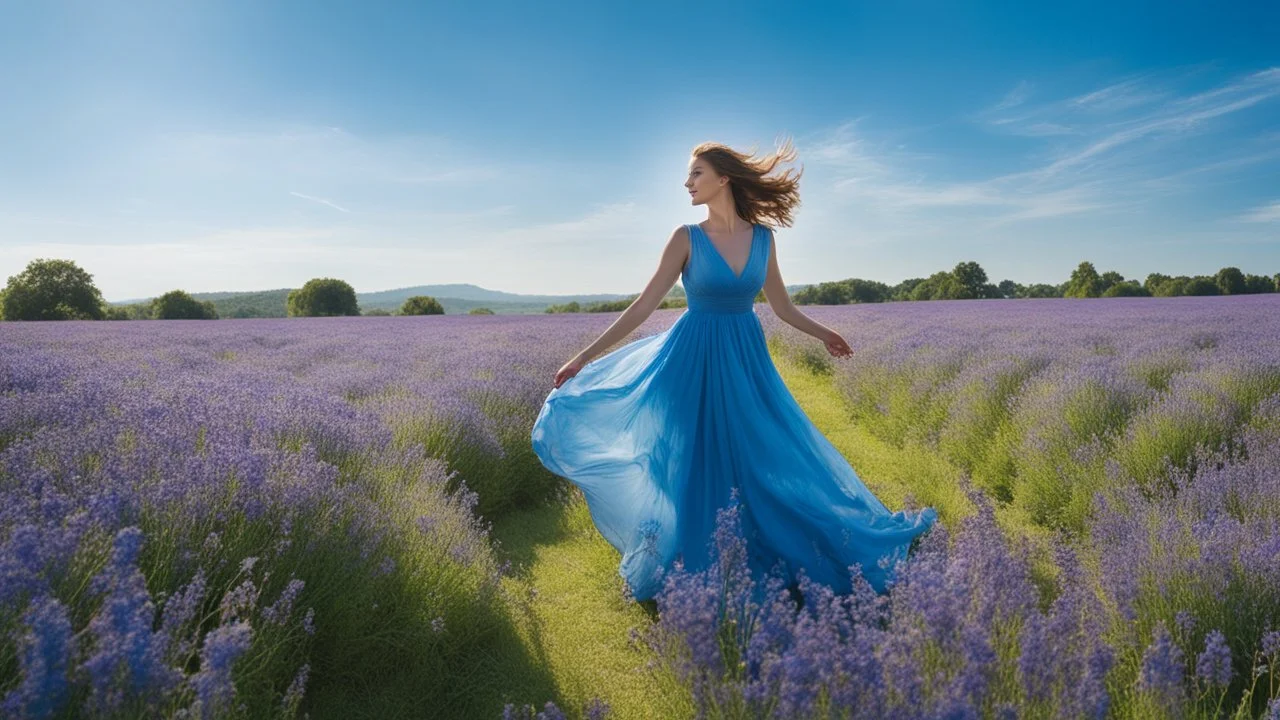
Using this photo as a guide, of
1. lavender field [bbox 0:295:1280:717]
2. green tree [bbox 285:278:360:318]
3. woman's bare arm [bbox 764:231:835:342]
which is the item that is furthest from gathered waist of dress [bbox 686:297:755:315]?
green tree [bbox 285:278:360:318]

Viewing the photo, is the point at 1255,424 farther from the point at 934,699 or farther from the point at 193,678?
the point at 193,678

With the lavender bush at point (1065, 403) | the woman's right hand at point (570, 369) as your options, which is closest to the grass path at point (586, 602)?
the lavender bush at point (1065, 403)

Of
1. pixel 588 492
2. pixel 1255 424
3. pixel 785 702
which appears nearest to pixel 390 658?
pixel 588 492

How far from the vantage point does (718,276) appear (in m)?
2.76

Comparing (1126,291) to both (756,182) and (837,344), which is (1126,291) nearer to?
(837,344)

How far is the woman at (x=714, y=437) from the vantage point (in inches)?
102

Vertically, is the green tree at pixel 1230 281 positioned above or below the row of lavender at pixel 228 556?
above

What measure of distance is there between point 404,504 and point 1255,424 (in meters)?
4.51

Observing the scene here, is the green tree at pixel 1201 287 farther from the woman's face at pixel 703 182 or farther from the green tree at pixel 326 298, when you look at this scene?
the green tree at pixel 326 298

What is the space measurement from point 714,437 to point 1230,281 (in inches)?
2218

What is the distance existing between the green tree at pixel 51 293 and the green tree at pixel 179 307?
3.16m

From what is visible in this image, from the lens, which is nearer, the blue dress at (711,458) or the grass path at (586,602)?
the grass path at (586,602)

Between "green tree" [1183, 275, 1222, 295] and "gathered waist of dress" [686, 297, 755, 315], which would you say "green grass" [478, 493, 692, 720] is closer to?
"gathered waist of dress" [686, 297, 755, 315]

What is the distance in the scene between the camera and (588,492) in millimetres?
2867
